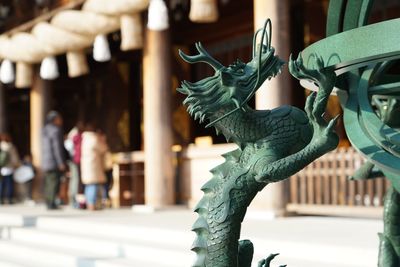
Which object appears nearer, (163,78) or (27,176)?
(163,78)

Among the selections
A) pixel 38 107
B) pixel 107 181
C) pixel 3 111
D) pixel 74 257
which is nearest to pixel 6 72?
pixel 38 107

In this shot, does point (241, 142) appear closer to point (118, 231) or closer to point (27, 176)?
point (118, 231)

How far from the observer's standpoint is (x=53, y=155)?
11.5 meters

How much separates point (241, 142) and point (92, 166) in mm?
8591

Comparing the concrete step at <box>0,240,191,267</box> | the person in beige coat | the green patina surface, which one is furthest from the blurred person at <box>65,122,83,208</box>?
the green patina surface

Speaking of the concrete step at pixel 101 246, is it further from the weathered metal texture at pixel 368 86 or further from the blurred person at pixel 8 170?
the blurred person at pixel 8 170

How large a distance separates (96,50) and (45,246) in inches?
169

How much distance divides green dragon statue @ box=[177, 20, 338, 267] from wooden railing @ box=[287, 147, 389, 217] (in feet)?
19.4

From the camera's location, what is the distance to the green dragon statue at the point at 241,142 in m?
2.41

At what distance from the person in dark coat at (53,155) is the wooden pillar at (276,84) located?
4.24 metres

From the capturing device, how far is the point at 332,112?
1191 centimetres

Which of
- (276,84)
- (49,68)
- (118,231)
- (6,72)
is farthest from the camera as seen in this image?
(6,72)

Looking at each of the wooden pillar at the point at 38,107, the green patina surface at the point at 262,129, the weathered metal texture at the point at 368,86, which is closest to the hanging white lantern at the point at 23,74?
the wooden pillar at the point at 38,107

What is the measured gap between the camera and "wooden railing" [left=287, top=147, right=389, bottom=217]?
27.4 feet
